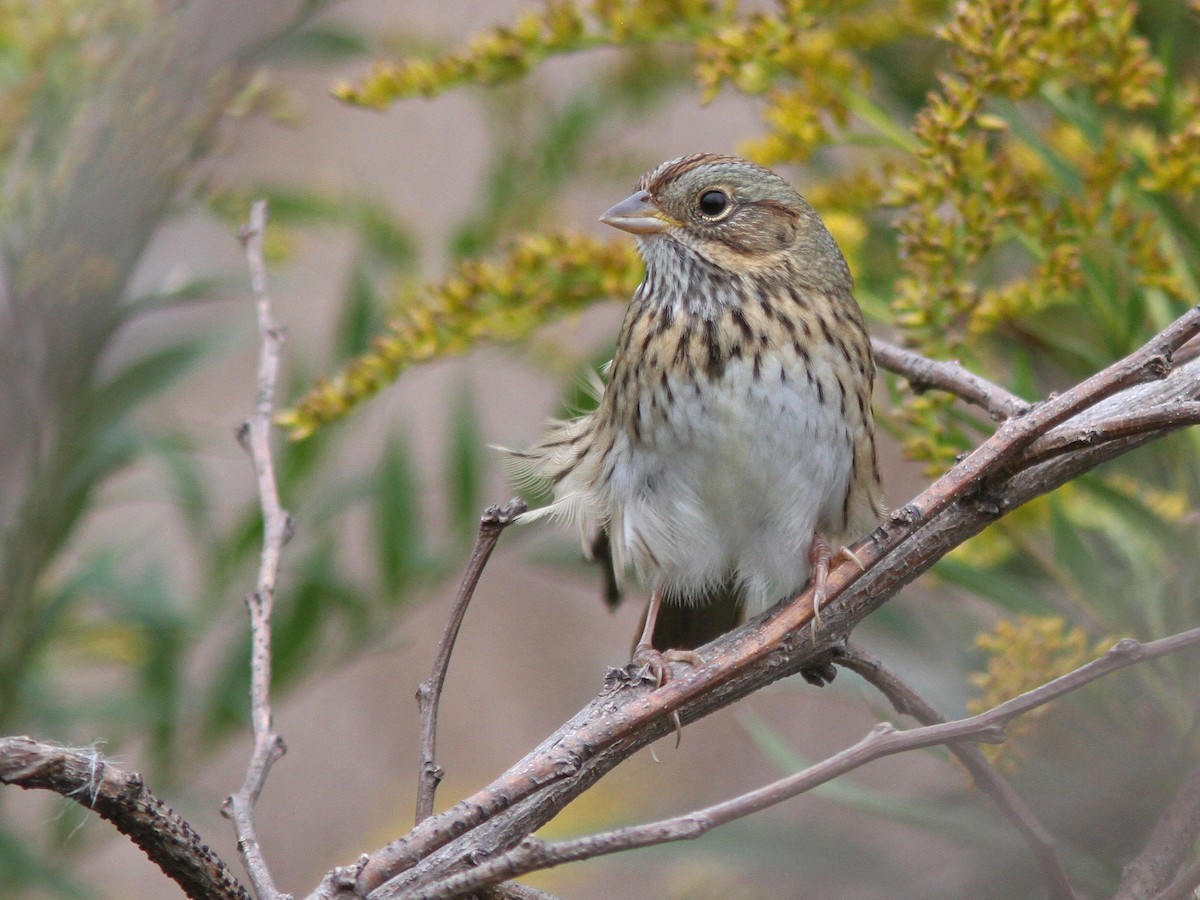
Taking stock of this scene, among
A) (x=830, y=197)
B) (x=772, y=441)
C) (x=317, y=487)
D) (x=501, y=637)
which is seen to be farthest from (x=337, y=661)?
(x=501, y=637)

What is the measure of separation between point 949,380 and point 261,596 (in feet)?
2.80

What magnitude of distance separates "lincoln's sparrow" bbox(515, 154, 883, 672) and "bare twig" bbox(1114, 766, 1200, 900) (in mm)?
988

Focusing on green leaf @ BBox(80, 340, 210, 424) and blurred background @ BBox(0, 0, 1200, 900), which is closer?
blurred background @ BBox(0, 0, 1200, 900)

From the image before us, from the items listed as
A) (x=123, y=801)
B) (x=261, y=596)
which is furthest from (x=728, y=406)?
(x=123, y=801)

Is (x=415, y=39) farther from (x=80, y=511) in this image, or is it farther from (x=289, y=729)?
(x=289, y=729)

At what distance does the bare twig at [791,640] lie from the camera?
1.31 metres

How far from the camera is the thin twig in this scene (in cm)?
109

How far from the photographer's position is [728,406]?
7.63 feet

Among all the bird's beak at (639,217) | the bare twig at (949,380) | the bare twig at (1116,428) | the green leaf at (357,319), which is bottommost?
the bare twig at (1116,428)

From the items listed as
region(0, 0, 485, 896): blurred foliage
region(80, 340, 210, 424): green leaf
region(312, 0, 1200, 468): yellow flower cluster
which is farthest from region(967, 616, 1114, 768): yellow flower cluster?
region(80, 340, 210, 424): green leaf

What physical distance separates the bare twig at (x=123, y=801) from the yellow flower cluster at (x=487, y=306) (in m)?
1.12

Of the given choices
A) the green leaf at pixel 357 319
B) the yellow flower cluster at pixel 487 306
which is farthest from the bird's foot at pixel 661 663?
the green leaf at pixel 357 319

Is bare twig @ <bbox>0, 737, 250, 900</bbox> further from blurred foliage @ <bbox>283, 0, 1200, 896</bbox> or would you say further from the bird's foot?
blurred foliage @ <bbox>283, 0, 1200, 896</bbox>

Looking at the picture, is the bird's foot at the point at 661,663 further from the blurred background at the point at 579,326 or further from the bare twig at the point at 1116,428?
the bare twig at the point at 1116,428
